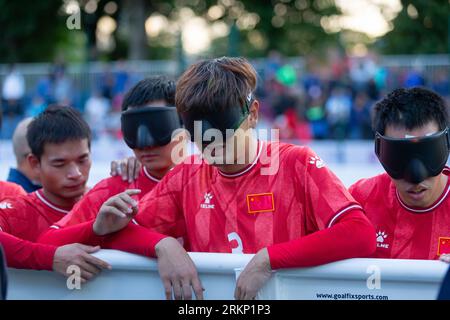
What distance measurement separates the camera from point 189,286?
283cm

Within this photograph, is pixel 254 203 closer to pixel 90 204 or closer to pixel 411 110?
pixel 411 110

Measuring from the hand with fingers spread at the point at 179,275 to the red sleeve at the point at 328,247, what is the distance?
1.10 ft

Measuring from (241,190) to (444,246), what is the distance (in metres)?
0.94

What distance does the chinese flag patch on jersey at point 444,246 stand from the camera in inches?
120

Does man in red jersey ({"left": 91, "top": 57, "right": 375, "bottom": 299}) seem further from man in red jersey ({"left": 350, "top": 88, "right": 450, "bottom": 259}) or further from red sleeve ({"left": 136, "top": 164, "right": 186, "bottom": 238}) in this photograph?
man in red jersey ({"left": 350, "top": 88, "right": 450, "bottom": 259})

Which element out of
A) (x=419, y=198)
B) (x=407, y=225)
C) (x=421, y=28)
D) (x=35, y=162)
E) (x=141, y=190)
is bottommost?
(x=407, y=225)

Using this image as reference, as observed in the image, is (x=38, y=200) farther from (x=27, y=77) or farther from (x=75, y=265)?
(x=27, y=77)

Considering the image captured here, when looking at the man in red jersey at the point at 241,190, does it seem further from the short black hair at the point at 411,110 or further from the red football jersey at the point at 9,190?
the red football jersey at the point at 9,190

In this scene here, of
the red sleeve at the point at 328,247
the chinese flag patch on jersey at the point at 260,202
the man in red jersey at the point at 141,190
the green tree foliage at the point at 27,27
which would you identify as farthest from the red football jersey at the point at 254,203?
the green tree foliage at the point at 27,27

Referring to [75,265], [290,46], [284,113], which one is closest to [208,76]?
[75,265]

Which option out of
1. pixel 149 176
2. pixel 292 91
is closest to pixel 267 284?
pixel 149 176

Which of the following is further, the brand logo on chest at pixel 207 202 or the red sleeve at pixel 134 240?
the brand logo on chest at pixel 207 202

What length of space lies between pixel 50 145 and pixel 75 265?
1.12 meters

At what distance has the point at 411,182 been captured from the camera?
299 centimetres
